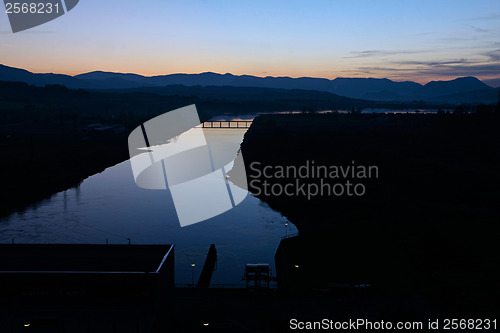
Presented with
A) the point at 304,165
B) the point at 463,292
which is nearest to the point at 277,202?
the point at 304,165

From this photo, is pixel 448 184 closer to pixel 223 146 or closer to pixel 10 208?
pixel 10 208

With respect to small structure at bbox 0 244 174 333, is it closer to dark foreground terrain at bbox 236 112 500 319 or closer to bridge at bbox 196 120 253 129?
dark foreground terrain at bbox 236 112 500 319

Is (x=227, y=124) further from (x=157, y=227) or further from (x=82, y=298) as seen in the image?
(x=82, y=298)

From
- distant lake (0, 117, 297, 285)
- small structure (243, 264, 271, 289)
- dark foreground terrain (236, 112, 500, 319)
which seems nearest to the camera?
dark foreground terrain (236, 112, 500, 319)

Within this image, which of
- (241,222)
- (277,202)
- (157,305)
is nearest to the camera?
(157,305)

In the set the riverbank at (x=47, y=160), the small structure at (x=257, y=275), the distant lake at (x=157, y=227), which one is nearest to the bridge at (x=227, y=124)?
the riverbank at (x=47, y=160)

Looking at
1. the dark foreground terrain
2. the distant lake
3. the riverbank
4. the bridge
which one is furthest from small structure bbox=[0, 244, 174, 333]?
the bridge
